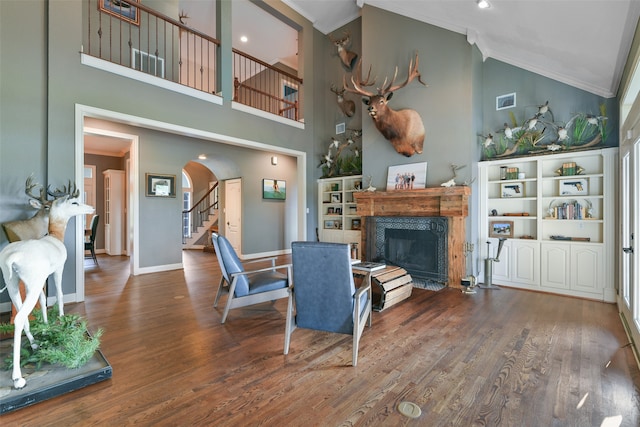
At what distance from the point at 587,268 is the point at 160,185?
285 inches

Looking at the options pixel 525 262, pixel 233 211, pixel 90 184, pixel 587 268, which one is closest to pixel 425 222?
pixel 525 262

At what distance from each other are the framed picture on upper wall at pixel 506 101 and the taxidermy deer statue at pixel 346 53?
3.32 metres

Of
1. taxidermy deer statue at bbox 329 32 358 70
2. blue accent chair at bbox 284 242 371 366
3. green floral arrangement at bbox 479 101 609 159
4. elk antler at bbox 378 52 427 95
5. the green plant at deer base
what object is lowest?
the green plant at deer base

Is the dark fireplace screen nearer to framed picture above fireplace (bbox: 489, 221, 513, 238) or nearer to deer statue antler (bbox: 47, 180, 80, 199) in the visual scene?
framed picture above fireplace (bbox: 489, 221, 513, 238)

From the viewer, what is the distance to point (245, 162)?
7652mm

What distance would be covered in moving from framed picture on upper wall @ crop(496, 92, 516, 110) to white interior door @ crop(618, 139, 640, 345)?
1.88 meters

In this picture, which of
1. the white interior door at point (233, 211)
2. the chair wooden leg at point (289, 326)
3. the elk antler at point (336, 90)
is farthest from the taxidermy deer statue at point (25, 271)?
the elk antler at point (336, 90)

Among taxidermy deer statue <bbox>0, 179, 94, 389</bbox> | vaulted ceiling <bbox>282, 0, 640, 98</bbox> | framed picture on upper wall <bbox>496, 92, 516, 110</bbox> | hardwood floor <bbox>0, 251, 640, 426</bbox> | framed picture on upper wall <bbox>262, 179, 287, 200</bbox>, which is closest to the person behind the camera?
hardwood floor <bbox>0, 251, 640, 426</bbox>

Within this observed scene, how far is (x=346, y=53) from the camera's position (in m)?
6.93

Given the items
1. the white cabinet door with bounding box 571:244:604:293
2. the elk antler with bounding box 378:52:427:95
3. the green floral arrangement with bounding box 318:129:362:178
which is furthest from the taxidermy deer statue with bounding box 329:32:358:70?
the white cabinet door with bounding box 571:244:604:293

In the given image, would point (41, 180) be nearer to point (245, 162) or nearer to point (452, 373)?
point (245, 162)

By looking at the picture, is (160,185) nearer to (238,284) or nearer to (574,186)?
(238,284)

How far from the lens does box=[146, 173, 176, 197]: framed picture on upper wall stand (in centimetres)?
589

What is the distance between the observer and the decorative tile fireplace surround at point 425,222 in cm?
477
